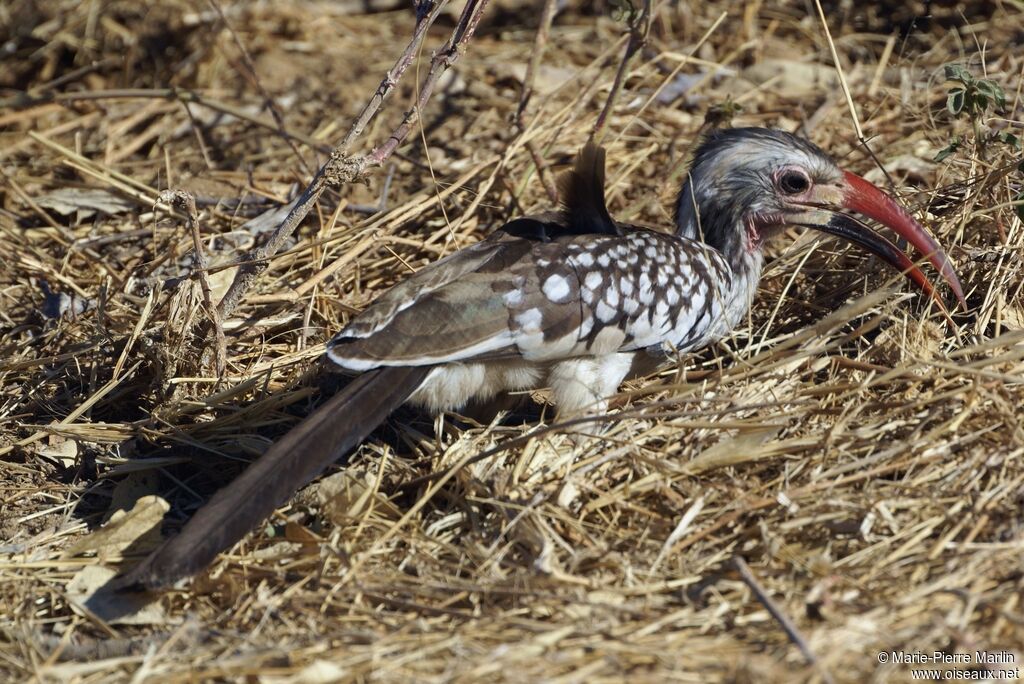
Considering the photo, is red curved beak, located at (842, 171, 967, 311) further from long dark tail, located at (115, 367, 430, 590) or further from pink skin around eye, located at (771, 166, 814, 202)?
long dark tail, located at (115, 367, 430, 590)

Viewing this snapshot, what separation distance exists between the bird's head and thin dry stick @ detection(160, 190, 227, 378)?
171 centimetres

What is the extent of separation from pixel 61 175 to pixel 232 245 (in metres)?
1.21

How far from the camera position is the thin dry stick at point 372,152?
328 centimetres

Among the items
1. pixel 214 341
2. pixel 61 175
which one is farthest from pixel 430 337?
pixel 61 175

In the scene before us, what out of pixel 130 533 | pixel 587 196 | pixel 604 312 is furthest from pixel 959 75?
pixel 130 533

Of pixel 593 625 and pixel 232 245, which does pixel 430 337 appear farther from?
pixel 232 245

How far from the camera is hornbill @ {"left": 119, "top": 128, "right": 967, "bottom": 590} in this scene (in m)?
2.83

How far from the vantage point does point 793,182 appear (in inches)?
151

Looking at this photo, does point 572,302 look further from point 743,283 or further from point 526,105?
point 526,105

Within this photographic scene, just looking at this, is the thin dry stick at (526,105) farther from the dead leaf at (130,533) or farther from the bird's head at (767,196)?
the dead leaf at (130,533)

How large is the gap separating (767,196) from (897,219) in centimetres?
45

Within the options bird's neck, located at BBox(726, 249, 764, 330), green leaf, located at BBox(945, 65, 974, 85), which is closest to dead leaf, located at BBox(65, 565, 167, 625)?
bird's neck, located at BBox(726, 249, 764, 330)

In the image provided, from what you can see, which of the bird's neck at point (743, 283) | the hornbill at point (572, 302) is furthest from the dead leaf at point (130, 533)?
the bird's neck at point (743, 283)

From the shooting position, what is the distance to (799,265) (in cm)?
407
